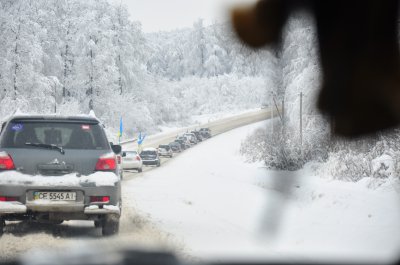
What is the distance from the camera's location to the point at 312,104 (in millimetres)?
21406

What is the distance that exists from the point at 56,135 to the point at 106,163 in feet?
2.54

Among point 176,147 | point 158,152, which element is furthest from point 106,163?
point 176,147

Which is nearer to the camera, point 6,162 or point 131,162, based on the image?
point 6,162

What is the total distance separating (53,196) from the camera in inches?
275

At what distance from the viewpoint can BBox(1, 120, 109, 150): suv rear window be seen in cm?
719

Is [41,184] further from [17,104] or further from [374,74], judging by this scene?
[17,104]

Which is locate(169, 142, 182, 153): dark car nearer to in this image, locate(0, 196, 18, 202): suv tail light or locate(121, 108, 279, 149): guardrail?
locate(121, 108, 279, 149): guardrail

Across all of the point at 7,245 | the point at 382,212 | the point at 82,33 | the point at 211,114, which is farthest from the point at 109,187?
the point at 211,114

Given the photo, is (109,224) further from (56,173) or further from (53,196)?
(56,173)

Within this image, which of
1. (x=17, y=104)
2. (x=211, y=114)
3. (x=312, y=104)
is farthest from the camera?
(x=211, y=114)

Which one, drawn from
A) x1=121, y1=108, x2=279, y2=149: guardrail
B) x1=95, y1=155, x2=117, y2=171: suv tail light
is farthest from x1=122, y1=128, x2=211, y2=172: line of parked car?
x1=95, y1=155, x2=117, y2=171: suv tail light

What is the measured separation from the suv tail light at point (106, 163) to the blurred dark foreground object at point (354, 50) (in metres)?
8.08

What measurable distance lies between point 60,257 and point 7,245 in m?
5.49

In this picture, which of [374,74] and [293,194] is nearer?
[374,74]
